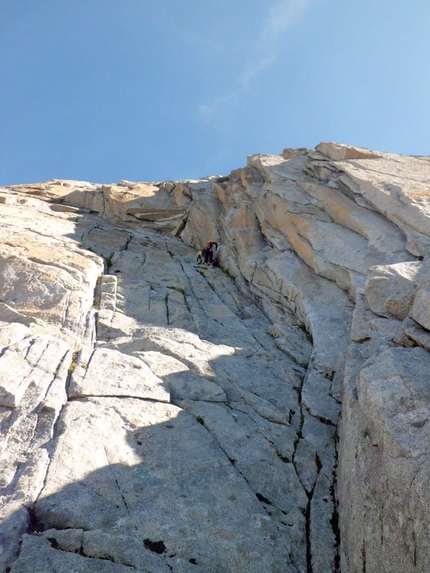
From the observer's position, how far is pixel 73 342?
20.0 metres

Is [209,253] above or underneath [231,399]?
above

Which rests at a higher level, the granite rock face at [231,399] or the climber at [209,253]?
the climber at [209,253]

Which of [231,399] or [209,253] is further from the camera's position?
[209,253]

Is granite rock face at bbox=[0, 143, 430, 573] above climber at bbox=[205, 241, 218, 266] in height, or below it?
below

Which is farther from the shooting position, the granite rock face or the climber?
the climber

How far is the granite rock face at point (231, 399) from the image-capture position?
34.4 ft

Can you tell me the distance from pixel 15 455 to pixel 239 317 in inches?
698

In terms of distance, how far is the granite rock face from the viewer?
1048cm

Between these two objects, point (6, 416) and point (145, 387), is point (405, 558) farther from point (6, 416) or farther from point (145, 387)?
point (6, 416)

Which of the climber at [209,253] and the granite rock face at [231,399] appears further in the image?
the climber at [209,253]

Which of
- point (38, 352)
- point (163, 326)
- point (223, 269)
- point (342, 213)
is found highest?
point (342, 213)

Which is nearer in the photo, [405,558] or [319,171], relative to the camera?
[405,558]

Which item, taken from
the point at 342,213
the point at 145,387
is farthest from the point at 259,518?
the point at 342,213

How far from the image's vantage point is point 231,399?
17500 millimetres
